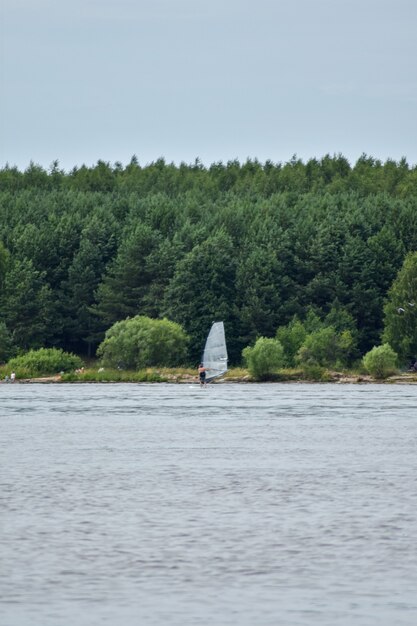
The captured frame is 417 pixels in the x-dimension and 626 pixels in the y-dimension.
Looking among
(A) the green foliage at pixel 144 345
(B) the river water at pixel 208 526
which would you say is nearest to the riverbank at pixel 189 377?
(A) the green foliage at pixel 144 345

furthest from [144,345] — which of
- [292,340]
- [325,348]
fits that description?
[325,348]

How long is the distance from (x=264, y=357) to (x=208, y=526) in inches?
3855

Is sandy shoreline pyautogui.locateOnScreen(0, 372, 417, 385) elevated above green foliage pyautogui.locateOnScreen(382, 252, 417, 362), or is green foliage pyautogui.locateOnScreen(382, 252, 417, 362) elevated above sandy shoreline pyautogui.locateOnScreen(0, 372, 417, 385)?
green foliage pyautogui.locateOnScreen(382, 252, 417, 362)

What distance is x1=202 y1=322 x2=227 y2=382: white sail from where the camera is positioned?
4619 inches

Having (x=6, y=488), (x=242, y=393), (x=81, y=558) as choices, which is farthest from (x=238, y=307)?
(x=81, y=558)

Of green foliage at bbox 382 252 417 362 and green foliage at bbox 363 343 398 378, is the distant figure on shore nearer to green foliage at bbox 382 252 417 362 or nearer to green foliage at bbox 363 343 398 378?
green foliage at bbox 382 252 417 362

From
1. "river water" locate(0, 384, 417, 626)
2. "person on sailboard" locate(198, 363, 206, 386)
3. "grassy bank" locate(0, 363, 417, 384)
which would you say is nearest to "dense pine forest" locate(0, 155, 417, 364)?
"grassy bank" locate(0, 363, 417, 384)

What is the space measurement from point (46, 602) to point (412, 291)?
394 ft

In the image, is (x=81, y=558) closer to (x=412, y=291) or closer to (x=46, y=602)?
(x=46, y=602)

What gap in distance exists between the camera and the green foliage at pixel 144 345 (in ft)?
444

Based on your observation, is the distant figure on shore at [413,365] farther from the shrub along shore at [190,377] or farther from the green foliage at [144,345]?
the green foliage at [144,345]

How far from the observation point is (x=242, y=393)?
101 metres

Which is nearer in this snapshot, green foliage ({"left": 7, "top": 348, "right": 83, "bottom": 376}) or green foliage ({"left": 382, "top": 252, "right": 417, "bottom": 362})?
green foliage ({"left": 382, "top": 252, "right": 417, "bottom": 362})

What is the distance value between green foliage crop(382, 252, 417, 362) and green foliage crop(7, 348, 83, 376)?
30385 millimetres
